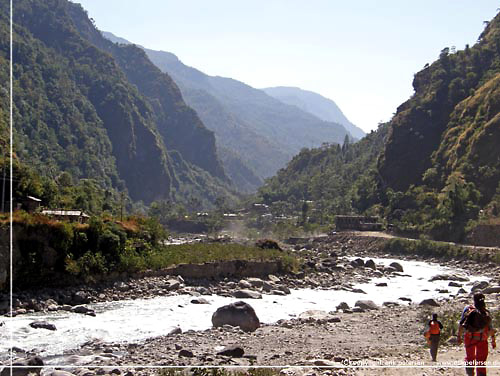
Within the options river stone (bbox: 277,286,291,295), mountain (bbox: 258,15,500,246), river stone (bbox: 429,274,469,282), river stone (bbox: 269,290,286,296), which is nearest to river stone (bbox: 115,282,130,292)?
river stone (bbox: 269,290,286,296)

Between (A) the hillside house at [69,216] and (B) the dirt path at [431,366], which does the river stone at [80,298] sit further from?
(B) the dirt path at [431,366]

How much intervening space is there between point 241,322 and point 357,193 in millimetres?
86956

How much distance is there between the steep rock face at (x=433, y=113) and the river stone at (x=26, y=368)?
276ft

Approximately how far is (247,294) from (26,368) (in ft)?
61.9

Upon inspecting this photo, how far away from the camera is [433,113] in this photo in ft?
341

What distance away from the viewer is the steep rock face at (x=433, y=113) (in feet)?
323

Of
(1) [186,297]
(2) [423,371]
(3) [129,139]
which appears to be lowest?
(1) [186,297]

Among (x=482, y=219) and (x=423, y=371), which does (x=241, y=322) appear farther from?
(x=482, y=219)

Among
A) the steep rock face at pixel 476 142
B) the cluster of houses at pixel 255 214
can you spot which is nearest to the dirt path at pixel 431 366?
the cluster of houses at pixel 255 214

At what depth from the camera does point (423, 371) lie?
43.6 feet

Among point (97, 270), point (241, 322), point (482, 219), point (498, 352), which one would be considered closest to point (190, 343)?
point (241, 322)

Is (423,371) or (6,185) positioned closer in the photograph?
(423,371)

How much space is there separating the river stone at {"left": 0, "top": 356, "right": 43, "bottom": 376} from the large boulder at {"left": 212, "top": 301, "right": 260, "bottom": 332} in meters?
8.39

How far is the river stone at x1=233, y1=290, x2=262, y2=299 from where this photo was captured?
34.0 metres
